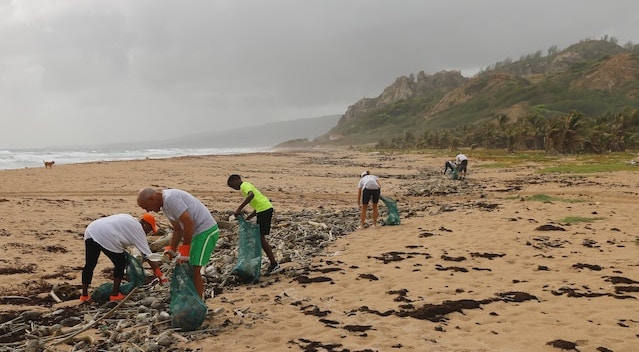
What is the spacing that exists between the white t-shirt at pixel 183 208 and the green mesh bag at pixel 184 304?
0.55 metres

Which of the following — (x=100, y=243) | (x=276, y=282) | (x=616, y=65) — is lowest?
(x=276, y=282)

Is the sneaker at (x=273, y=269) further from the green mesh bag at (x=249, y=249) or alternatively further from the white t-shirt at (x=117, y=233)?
the white t-shirt at (x=117, y=233)

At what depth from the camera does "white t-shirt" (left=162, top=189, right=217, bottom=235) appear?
5.24 metres

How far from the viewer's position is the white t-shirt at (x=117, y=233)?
591cm

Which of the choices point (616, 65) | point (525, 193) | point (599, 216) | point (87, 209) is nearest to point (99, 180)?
point (87, 209)

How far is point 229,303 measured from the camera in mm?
6191

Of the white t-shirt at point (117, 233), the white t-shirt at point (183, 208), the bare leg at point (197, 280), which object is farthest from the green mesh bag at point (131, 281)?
the white t-shirt at point (183, 208)

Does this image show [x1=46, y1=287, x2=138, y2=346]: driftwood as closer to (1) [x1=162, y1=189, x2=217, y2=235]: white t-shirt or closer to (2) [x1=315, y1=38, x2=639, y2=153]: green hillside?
(1) [x1=162, y1=189, x2=217, y2=235]: white t-shirt

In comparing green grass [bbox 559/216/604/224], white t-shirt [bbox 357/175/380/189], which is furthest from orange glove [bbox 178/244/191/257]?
green grass [bbox 559/216/604/224]

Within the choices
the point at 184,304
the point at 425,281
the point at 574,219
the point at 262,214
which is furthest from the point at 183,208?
the point at 574,219

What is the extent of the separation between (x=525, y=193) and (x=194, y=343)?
16751mm

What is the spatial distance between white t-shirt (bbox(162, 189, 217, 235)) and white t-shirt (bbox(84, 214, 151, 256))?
1031 millimetres

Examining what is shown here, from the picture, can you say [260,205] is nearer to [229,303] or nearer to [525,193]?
[229,303]

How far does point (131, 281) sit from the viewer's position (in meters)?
6.30
